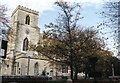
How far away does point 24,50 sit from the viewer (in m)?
71.9

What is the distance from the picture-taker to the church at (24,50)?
202 feet

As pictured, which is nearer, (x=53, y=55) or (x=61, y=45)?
(x=61, y=45)

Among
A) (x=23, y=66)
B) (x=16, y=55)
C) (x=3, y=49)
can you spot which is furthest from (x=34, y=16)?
(x=3, y=49)

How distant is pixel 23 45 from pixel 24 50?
164cm

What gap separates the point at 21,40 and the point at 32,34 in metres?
5.22

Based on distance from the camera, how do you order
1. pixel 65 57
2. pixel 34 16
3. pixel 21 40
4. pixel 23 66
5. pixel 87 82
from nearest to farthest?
1. pixel 87 82
2. pixel 65 57
3. pixel 23 66
4. pixel 21 40
5. pixel 34 16

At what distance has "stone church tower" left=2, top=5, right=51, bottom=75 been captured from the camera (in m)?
61.4

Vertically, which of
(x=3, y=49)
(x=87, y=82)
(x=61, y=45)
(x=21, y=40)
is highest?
(x=21, y=40)

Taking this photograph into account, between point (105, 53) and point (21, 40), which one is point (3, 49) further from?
point (21, 40)

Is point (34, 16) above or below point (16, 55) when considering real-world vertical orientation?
above

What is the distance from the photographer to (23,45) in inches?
2835

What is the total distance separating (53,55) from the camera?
30969 mm

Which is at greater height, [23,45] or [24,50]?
[23,45]

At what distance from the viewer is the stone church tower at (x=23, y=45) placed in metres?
61.4
